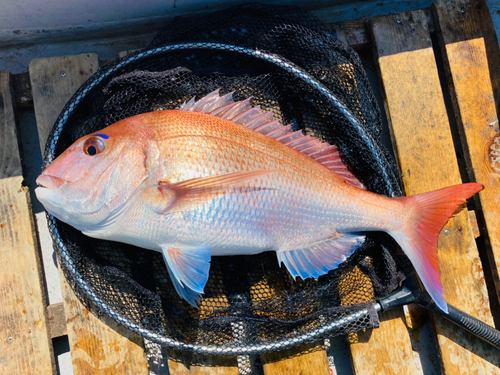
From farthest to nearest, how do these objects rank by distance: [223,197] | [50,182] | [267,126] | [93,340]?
[93,340], [267,126], [223,197], [50,182]

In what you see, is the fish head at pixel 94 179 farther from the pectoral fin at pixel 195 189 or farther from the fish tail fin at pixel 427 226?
the fish tail fin at pixel 427 226

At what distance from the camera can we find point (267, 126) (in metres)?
1.83

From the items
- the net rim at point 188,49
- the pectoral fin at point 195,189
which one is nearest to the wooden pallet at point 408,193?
the net rim at point 188,49

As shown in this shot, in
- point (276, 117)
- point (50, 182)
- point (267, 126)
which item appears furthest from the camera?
point (276, 117)

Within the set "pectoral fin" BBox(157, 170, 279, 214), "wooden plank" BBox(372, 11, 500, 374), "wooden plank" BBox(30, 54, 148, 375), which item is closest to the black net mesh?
"wooden plank" BBox(30, 54, 148, 375)

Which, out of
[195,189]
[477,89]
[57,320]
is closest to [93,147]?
[195,189]

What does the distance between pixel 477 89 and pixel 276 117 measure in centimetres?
119

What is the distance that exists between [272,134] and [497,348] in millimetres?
1720

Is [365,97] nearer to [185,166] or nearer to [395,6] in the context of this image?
[395,6]

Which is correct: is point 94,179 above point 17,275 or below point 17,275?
above

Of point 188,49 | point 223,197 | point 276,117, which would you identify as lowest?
point 223,197

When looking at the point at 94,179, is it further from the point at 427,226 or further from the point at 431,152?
the point at 431,152

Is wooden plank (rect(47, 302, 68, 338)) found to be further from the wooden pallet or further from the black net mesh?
the black net mesh

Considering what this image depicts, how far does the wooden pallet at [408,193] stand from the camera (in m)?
1.99
